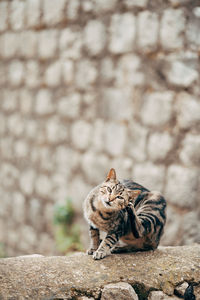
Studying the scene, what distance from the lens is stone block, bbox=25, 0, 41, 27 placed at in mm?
4078

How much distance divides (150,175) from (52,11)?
6.10 ft

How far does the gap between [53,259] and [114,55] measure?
1914mm

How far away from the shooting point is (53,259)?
84.1 inches

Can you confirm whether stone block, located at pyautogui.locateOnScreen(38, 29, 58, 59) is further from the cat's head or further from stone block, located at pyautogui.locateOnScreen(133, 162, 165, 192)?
the cat's head

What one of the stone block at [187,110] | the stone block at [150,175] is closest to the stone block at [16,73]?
the stone block at [150,175]

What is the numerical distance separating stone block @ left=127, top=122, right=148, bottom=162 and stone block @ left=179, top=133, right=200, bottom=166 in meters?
0.33

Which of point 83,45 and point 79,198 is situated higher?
point 83,45

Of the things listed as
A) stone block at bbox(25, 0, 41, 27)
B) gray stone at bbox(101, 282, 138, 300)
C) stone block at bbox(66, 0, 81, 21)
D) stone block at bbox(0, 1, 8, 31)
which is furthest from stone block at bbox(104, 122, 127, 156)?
stone block at bbox(0, 1, 8, 31)

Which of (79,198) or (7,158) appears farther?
(7,158)

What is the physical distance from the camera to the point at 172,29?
3072 millimetres

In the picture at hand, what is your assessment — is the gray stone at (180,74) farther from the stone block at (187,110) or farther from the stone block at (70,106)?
the stone block at (70,106)

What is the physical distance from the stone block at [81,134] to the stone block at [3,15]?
1.47 metres

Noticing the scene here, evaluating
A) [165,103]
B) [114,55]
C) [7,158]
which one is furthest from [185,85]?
[7,158]

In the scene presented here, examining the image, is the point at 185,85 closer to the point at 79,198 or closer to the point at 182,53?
the point at 182,53
